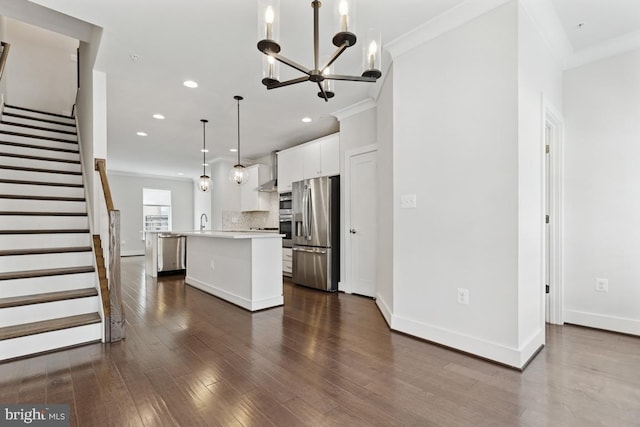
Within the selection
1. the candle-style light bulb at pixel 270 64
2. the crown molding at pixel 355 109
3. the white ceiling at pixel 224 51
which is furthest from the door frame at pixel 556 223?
the candle-style light bulb at pixel 270 64

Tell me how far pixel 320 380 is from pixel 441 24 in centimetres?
296

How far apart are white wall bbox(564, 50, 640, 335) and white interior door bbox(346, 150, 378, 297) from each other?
2113 millimetres

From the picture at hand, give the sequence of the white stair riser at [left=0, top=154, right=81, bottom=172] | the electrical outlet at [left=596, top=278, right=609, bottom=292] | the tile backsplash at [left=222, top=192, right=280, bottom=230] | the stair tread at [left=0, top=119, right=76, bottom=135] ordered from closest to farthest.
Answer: the electrical outlet at [left=596, top=278, right=609, bottom=292] < the white stair riser at [left=0, top=154, right=81, bottom=172] < the stair tread at [left=0, top=119, right=76, bottom=135] < the tile backsplash at [left=222, top=192, right=280, bottom=230]

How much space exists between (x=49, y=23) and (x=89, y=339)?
313 cm

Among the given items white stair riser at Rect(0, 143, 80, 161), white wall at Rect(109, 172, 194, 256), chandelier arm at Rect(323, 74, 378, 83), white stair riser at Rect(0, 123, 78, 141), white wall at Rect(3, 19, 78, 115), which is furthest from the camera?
white wall at Rect(109, 172, 194, 256)

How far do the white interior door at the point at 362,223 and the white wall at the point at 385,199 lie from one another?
0.31m

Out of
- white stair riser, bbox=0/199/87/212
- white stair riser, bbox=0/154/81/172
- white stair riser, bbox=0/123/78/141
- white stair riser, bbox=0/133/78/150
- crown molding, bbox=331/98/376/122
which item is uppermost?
crown molding, bbox=331/98/376/122

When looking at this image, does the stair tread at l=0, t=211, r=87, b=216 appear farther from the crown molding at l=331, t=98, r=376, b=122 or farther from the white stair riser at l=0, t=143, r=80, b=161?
the crown molding at l=331, t=98, r=376, b=122

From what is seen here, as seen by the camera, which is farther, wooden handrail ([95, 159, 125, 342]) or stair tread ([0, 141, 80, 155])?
stair tread ([0, 141, 80, 155])

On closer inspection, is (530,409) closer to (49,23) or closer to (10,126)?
(49,23)

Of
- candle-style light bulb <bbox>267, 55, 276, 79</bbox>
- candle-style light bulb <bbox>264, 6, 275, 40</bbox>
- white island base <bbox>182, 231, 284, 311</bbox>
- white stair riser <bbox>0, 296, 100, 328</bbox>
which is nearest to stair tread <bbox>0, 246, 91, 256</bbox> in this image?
white stair riser <bbox>0, 296, 100, 328</bbox>

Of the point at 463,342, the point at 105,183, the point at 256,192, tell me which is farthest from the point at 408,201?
the point at 256,192

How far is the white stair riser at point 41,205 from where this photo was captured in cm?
336

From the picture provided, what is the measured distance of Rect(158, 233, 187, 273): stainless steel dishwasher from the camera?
5902 millimetres
